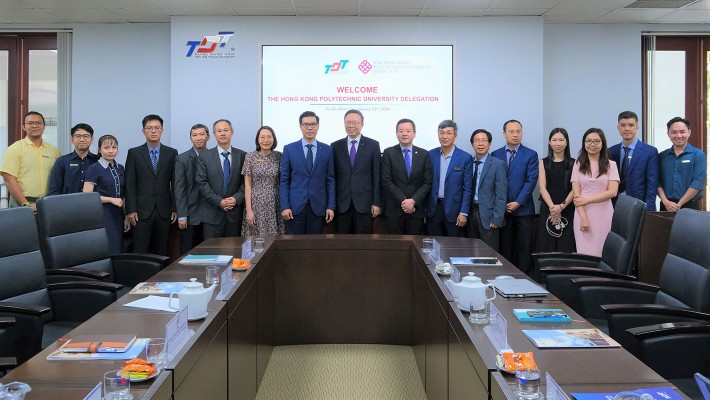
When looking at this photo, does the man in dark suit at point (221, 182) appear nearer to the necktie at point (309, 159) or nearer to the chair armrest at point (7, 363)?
the necktie at point (309, 159)

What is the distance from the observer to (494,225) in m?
5.02

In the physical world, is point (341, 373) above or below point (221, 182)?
below

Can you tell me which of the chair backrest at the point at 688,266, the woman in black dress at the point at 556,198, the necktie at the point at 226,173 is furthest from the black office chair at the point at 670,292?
the necktie at the point at 226,173

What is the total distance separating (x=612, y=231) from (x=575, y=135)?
3.59 meters

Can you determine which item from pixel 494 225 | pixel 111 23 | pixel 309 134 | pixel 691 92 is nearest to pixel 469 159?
pixel 494 225

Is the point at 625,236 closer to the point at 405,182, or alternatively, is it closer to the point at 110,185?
the point at 405,182

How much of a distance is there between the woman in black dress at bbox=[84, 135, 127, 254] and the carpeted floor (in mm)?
2139

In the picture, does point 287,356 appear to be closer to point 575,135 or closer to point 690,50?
point 575,135

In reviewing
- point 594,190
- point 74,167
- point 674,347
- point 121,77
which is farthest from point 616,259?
point 121,77

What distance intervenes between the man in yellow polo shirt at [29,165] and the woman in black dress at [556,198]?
4.77m

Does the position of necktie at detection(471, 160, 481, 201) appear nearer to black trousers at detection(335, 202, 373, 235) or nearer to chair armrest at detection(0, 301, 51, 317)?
black trousers at detection(335, 202, 373, 235)

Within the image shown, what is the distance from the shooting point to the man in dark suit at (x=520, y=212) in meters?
5.36

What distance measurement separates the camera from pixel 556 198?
5.42m

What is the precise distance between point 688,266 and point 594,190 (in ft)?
8.08
